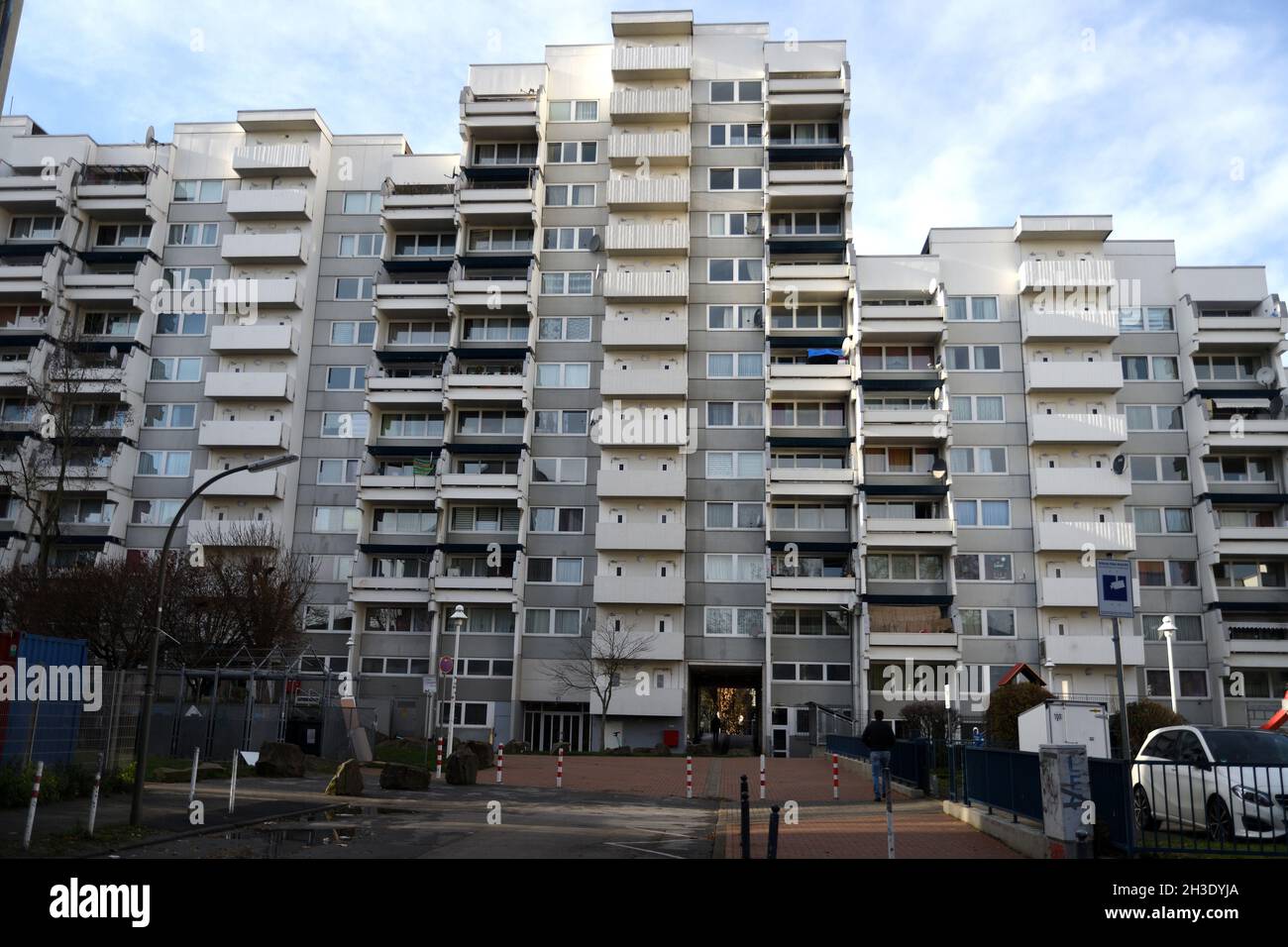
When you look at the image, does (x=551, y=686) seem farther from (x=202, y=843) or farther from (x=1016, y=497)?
(x=202, y=843)

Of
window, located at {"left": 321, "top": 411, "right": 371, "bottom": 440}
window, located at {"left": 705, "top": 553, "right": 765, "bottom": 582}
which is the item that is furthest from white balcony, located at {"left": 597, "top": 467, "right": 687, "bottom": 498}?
window, located at {"left": 321, "top": 411, "right": 371, "bottom": 440}

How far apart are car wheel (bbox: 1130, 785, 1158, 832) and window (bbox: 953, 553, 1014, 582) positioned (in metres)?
38.5

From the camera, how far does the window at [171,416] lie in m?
56.5

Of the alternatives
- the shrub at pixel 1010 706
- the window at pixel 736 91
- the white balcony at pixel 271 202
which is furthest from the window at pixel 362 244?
the shrub at pixel 1010 706

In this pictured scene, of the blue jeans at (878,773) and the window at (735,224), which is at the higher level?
the window at (735,224)

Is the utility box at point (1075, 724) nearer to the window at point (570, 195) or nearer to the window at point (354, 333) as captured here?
the window at point (570, 195)

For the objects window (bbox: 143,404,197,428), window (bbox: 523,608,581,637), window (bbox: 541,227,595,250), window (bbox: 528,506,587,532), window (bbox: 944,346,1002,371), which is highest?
window (bbox: 541,227,595,250)

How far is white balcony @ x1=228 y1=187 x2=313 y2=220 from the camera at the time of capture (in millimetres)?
57062

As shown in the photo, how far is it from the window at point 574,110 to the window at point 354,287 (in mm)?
13582

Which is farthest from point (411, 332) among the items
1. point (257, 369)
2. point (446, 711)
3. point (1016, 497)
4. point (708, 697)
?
point (708, 697)

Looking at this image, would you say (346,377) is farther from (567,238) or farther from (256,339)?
(567,238)

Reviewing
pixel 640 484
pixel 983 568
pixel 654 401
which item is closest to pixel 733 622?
pixel 640 484

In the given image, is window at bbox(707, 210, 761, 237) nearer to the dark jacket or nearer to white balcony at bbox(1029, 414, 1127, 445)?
white balcony at bbox(1029, 414, 1127, 445)
